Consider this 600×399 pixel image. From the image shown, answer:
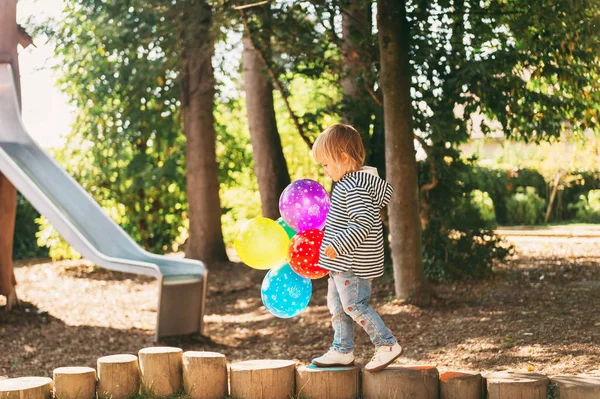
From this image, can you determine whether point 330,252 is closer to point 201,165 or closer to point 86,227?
point 86,227

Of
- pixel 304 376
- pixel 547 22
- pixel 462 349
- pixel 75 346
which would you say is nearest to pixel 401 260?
pixel 462 349

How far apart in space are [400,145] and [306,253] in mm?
4169

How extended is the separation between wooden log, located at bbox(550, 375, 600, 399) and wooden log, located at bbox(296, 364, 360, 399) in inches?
42.5

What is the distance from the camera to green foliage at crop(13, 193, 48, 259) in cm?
1697

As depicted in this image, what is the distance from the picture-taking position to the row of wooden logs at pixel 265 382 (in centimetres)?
430

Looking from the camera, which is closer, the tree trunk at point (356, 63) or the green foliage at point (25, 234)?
the tree trunk at point (356, 63)

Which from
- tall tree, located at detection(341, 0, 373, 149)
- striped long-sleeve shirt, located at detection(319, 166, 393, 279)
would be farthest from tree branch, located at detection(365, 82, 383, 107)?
striped long-sleeve shirt, located at detection(319, 166, 393, 279)

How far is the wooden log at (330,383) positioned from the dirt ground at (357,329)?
639 mm

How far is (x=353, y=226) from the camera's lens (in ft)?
14.4

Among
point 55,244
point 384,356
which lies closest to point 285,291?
point 384,356

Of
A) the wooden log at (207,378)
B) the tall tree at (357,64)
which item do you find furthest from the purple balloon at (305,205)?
the tall tree at (357,64)

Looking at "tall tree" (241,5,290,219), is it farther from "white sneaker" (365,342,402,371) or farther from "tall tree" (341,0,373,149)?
"white sneaker" (365,342,402,371)

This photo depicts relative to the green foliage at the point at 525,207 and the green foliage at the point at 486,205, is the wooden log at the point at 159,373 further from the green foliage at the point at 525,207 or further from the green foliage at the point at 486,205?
the green foliage at the point at 525,207

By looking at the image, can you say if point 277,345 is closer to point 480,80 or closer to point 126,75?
point 480,80
